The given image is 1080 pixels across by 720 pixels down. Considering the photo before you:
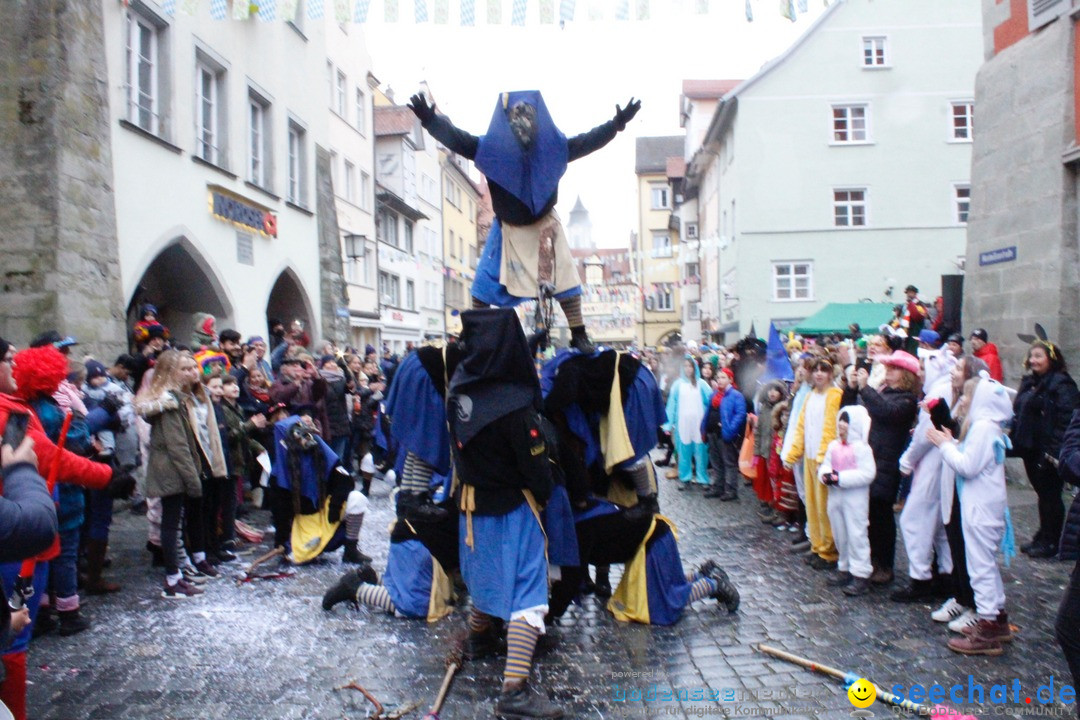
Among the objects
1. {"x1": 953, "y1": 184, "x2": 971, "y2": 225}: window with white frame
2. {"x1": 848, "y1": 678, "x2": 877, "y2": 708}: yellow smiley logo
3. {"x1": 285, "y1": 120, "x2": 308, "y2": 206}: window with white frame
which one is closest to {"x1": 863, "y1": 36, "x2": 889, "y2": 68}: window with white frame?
{"x1": 953, "y1": 184, "x2": 971, "y2": 225}: window with white frame

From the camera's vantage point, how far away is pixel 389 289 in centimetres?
3541

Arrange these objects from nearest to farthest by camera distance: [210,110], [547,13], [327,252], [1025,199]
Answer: [547,13] < [1025,199] < [210,110] < [327,252]

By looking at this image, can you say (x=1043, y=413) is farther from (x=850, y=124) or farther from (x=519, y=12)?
(x=850, y=124)

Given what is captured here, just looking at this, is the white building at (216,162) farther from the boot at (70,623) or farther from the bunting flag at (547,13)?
the boot at (70,623)

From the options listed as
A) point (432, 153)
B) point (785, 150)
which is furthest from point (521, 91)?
point (432, 153)

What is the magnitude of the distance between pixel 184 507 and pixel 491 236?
373 cm

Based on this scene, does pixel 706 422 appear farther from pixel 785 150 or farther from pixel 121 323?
pixel 785 150

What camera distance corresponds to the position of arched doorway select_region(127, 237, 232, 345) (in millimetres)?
15453

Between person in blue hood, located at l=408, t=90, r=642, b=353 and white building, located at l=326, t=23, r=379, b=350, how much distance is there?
17267 mm

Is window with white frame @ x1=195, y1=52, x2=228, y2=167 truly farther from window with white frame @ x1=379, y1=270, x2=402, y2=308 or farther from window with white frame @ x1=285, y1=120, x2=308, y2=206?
window with white frame @ x1=379, y1=270, x2=402, y2=308

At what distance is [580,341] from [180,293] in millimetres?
12606

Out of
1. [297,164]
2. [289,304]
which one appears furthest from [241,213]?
[289,304]

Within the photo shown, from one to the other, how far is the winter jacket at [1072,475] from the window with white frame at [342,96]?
2442cm

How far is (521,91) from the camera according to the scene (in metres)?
5.78
